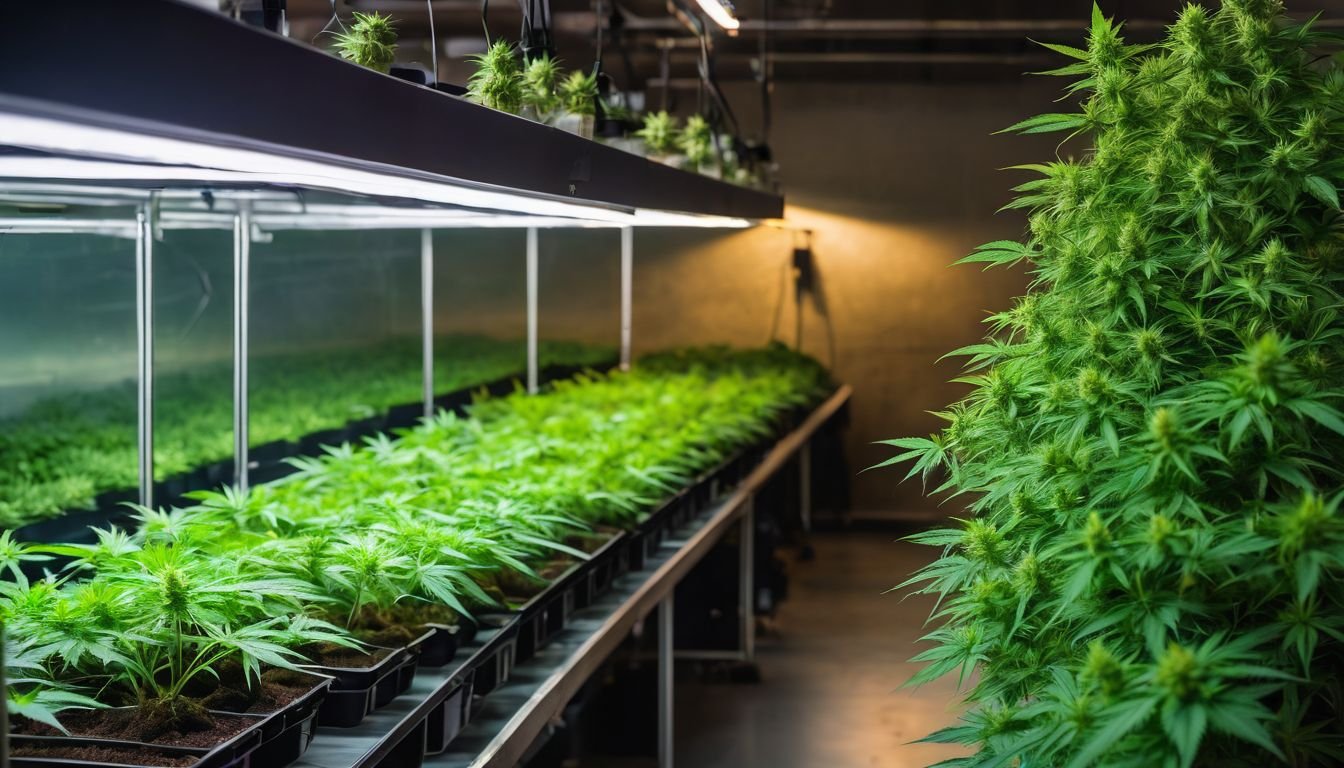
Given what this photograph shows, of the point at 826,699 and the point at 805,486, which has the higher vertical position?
the point at 805,486

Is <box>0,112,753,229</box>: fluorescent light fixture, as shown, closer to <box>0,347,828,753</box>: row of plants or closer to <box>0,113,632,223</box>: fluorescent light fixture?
<box>0,113,632,223</box>: fluorescent light fixture

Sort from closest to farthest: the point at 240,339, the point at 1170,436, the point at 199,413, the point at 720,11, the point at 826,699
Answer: the point at 1170,436 → the point at 720,11 → the point at 240,339 → the point at 199,413 → the point at 826,699

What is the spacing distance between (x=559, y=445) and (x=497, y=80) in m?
1.71

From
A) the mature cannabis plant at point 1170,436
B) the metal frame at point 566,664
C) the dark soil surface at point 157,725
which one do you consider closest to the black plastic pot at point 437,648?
the metal frame at point 566,664

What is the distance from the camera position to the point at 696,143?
13.5ft

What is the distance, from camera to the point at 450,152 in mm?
1563

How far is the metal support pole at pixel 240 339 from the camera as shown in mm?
3494

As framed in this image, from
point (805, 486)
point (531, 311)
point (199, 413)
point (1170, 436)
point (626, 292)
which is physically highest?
point (626, 292)

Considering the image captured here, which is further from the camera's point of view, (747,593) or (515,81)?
(747,593)

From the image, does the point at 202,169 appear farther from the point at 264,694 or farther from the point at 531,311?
the point at 531,311

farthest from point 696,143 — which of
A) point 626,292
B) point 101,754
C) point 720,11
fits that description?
point 626,292

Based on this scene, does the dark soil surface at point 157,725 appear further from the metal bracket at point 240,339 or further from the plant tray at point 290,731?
the metal bracket at point 240,339

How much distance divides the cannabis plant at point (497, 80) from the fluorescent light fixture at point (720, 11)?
750 millimetres

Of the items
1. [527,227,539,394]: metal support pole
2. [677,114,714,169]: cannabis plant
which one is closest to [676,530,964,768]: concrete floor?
[527,227,539,394]: metal support pole
